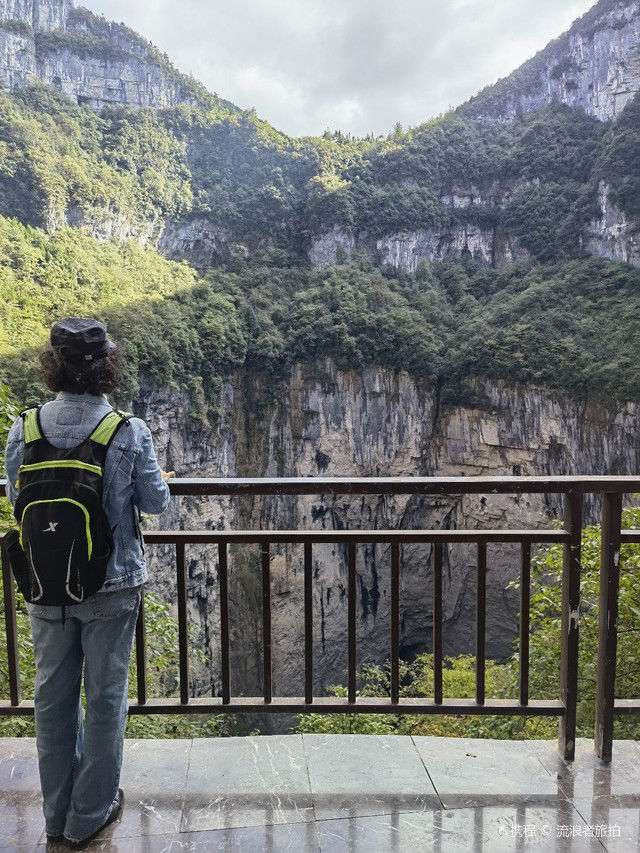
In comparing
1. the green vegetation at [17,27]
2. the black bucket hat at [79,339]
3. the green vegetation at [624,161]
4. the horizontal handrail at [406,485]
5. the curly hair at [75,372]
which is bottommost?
the horizontal handrail at [406,485]

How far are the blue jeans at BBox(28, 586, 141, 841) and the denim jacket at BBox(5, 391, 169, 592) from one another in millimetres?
75

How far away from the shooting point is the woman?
1.43 m

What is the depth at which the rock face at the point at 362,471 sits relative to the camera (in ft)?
69.7

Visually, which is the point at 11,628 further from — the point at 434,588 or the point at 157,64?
the point at 157,64

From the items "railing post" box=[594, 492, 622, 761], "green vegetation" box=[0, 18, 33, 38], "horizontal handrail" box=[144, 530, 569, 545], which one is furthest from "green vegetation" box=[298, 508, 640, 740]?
"green vegetation" box=[0, 18, 33, 38]

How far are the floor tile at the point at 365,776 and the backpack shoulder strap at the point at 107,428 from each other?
4.10 feet

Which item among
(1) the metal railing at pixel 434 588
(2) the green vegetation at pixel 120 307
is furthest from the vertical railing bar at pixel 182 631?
(2) the green vegetation at pixel 120 307

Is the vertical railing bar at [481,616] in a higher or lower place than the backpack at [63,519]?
lower

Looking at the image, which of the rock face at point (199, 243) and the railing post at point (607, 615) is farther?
the rock face at point (199, 243)

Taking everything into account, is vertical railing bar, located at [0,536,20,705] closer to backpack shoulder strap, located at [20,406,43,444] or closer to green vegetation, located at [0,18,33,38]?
backpack shoulder strap, located at [20,406,43,444]

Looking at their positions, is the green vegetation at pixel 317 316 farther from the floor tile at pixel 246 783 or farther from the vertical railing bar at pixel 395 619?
the vertical railing bar at pixel 395 619

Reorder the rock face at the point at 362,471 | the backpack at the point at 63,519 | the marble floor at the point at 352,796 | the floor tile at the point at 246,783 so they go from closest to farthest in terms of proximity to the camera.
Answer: the backpack at the point at 63,519 < the marble floor at the point at 352,796 < the floor tile at the point at 246,783 < the rock face at the point at 362,471

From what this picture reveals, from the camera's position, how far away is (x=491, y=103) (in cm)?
4262

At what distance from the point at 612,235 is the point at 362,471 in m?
18.5
